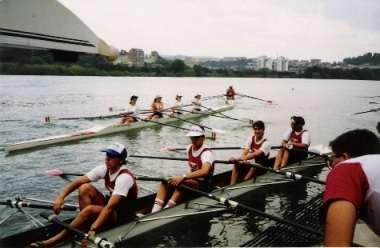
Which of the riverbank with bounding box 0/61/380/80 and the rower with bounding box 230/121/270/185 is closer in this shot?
the rower with bounding box 230/121/270/185

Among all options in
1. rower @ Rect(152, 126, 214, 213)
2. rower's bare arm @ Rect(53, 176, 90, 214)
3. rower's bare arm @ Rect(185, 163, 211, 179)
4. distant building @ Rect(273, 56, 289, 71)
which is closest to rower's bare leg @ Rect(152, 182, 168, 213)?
rower @ Rect(152, 126, 214, 213)

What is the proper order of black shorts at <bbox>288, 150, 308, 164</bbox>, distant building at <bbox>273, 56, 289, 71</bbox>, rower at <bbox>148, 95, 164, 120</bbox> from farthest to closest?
distant building at <bbox>273, 56, 289, 71</bbox> < rower at <bbox>148, 95, 164, 120</bbox> < black shorts at <bbox>288, 150, 308, 164</bbox>

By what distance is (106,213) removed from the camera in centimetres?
545

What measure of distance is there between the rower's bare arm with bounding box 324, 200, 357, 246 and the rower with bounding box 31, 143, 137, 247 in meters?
4.07

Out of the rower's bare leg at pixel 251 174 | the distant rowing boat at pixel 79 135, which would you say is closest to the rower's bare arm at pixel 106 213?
the rower's bare leg at pixel 251 174

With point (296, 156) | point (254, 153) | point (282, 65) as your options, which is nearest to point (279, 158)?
point (296, 156)

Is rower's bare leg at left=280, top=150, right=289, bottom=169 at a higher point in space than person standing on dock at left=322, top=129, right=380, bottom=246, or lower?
lower

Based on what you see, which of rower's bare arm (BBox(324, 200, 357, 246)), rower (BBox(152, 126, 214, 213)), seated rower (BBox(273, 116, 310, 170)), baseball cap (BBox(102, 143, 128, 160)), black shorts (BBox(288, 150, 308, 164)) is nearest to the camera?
rower's bare arm (BBox(324, 200, 357, 246))

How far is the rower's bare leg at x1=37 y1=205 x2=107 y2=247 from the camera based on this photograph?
213 inches

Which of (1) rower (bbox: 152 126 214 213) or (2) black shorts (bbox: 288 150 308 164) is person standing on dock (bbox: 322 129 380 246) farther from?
(2) black shorts (bbox: 288 150 308 164)

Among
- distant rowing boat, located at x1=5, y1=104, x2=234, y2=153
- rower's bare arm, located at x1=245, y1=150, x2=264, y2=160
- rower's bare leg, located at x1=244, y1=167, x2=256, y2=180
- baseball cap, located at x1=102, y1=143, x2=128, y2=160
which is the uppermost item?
baseball cap, located at x1=102, y1=143, x2=128, y2=160

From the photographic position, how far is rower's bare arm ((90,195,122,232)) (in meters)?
5.37

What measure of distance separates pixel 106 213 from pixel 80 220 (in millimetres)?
397

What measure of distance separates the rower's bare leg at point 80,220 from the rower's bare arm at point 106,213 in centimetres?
17
